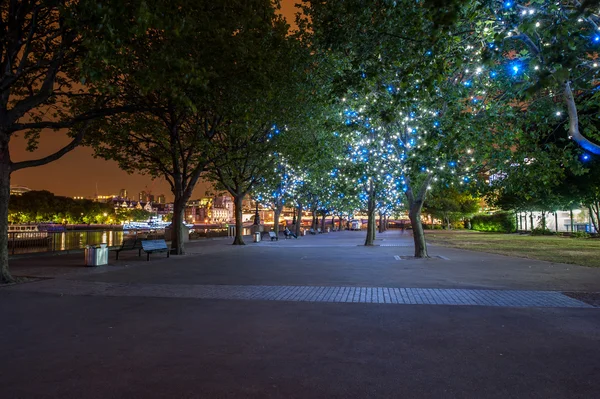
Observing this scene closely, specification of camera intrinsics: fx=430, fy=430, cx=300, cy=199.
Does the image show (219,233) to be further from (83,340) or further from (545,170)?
(83,340)

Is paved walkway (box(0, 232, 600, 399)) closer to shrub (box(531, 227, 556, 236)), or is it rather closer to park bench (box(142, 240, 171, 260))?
park bench (box(142, 240, 171, 260))

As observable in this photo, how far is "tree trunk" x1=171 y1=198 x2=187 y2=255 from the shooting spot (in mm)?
19969

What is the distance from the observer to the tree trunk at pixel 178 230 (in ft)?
65.5

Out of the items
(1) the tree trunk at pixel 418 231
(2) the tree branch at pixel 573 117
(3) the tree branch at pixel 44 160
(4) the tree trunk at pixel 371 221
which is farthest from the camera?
(4) the tree trunk at pixel 371 221

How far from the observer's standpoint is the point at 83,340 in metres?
5.89

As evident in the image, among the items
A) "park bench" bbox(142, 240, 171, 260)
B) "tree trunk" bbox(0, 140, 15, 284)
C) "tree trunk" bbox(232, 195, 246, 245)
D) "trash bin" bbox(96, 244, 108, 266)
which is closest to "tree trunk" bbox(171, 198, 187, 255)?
"park bench" bbox(142, 240, 171, 260)

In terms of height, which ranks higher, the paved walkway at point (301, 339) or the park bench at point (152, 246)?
the park bench at point (152, 246)

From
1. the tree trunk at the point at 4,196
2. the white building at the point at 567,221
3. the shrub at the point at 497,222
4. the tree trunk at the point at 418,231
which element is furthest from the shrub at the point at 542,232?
the tree trunk at the point at 4,196

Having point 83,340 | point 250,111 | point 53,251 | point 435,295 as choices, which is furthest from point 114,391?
point 53,251

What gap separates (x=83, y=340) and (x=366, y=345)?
151 inches

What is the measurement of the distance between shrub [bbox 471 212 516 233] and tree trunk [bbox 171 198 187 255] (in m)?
45.3

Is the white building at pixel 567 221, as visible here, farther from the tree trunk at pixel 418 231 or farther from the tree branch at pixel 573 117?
the tree branch at pixel 573 117

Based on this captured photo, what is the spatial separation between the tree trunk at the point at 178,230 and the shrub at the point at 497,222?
4531 cm

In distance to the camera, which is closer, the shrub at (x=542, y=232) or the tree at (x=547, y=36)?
the tree at (x=547, y=36)
